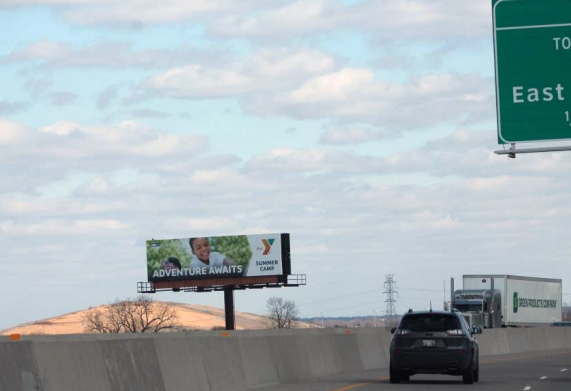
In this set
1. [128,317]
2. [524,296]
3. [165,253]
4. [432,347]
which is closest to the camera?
[432,347]

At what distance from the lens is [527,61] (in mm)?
25391

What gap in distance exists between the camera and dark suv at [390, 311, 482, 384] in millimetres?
29141

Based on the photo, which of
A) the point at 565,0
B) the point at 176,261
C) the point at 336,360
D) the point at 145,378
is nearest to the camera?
→ the point at 145,378

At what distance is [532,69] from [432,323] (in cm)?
692

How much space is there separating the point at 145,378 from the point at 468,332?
10770 mm

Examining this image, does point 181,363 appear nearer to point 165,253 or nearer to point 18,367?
point 18,367

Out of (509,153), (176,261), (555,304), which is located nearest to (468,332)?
(509,153)

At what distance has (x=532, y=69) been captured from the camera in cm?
2541

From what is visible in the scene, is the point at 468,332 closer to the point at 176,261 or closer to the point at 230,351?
the point at 230,351

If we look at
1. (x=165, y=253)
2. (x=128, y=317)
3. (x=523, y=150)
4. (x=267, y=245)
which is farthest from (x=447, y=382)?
(x=128, y=317)

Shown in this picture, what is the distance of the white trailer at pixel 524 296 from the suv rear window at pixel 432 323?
40764 mm

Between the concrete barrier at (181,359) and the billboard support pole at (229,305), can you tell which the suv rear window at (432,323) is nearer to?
the concrete barrier at (181,359)

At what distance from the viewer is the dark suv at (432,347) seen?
29.1 meters

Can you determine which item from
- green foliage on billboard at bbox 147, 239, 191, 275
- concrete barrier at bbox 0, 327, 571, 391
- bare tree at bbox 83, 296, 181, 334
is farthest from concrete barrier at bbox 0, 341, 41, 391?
bare tree at bbox 83, 296, 181, 334
